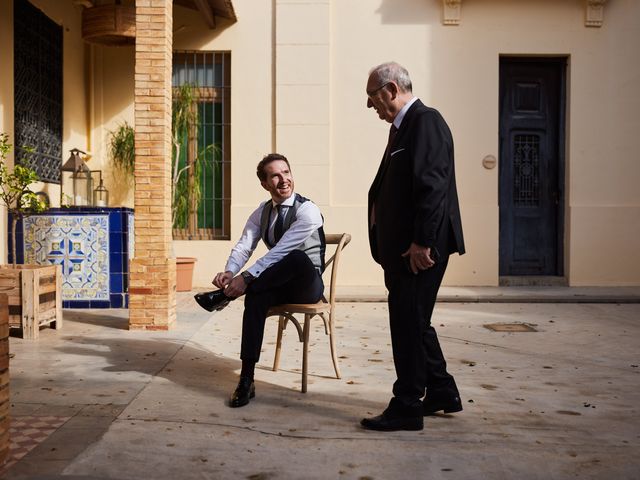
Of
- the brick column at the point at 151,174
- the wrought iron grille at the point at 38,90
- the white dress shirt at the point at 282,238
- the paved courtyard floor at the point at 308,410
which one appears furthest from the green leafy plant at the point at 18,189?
the white dress shirt at the point at 282,238

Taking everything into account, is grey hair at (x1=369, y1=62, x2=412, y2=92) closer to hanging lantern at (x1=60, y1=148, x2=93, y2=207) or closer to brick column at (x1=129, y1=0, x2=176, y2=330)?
brick column at (x1=129, y1=0, x2=176, y2=330)

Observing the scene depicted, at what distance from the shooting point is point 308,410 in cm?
378

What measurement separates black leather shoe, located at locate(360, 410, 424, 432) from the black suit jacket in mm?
687

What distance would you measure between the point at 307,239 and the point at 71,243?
4.12 m

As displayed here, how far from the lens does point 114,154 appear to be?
1004 centimetres

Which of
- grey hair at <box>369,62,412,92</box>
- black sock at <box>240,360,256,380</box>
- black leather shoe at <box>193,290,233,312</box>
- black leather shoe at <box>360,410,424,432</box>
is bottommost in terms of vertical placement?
black leather shoe at <box>360,410,424,432</box>

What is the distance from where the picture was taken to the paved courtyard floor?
292cm

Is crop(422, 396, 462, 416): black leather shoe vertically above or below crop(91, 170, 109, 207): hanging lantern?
below

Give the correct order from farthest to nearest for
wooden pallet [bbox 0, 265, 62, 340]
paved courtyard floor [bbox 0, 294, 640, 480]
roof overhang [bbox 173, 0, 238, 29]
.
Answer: roof overhang [bbox 173, 0, 238, 29]
wooden pallet [bbox 0, 265, 62, 340]
paved courtyard floor [bbox 0, 294, 640, 480]

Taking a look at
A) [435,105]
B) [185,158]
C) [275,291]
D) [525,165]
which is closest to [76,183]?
[185,158]

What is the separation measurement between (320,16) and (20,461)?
825 cm

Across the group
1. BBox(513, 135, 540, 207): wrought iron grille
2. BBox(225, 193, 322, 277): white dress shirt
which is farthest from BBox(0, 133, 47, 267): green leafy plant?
BBox(513, 135, 540, 207): wrought iron grille

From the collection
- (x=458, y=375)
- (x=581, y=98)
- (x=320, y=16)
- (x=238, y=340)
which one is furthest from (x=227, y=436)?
(x=581, y=98)

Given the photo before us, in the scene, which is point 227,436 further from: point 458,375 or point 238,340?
point 238,340
